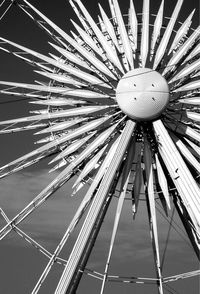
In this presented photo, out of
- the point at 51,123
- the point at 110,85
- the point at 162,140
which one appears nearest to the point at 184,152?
the point at 162,140

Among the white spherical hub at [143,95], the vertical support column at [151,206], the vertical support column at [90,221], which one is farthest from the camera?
the vertical support column at [151,206]

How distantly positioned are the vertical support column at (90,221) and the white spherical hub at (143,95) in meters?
0.79

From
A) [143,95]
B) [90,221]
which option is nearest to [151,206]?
[90,221]

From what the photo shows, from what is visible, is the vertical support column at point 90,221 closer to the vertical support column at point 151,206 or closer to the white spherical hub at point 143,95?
the white spherical hub at point 143,95

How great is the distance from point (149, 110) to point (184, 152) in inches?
94.9

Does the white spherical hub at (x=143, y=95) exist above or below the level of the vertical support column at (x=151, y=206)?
above

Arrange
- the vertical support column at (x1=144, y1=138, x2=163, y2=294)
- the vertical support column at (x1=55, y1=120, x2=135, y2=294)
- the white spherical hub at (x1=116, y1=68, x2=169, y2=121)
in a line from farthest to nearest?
the vertical support column at (x1=144, y1=138, x2=163, y2=294)
the white spherical hub at (x1=116, y1=68, x2=169, y2=121)
the vertical support column at (x1=55, y1=120, x2=135, y2=294)

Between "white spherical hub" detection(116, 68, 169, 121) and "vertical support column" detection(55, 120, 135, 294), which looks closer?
"vertical support column" detection(55, 120, 135, 294)

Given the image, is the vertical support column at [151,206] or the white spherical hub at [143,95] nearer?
the white spherical hub at [143,95]

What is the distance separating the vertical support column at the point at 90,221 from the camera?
2209cm

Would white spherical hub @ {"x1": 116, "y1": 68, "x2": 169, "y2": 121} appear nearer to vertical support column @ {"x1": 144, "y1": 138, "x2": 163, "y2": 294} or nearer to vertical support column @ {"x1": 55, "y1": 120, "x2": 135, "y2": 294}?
vertical support column @ {"x1": 55, "y1": 120, "x2": 135, "y2": 294}

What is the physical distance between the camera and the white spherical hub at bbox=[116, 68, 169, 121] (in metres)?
23.5

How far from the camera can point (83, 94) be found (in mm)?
25141

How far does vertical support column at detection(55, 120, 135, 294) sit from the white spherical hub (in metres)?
0.79
